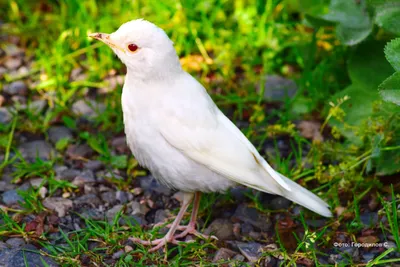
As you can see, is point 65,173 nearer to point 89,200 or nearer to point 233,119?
point 89,200

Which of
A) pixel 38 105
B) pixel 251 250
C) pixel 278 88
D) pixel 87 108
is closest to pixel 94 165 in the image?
pixel 87 108

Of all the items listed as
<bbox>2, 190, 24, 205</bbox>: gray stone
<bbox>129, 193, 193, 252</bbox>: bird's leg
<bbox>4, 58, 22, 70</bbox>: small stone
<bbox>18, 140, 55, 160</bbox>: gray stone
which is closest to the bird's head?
<bbox>129, 193, 193, 252</bbox>: bird's leg

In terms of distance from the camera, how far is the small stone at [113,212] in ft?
13.1

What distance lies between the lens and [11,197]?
13.5 ft

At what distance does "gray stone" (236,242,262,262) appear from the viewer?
368 centimetres

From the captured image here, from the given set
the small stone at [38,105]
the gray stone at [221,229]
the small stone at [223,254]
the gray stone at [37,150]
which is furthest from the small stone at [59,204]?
the small stone at [38,105]

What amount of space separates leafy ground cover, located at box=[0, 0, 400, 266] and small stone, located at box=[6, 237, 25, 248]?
13mm

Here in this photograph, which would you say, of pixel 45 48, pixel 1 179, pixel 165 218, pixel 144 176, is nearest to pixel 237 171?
pixel 165 218

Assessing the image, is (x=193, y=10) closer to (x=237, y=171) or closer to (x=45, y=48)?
(x=45, y=48)

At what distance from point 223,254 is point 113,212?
0.77m

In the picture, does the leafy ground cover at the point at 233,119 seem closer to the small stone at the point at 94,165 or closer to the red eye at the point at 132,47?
the small stone at the point at 94,165

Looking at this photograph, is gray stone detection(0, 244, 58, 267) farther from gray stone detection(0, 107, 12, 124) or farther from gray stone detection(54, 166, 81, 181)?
gray stone detection(0, 107, 12, 124)

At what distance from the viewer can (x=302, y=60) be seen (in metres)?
5.16

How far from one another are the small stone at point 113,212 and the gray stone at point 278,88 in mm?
1649
